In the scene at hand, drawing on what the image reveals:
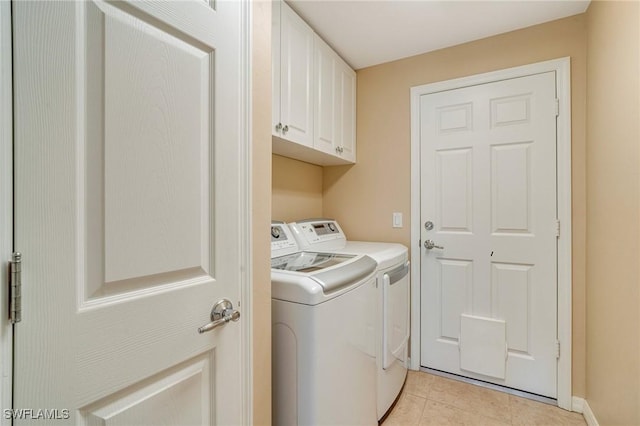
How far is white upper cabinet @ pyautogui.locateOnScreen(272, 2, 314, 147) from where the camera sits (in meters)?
1.68

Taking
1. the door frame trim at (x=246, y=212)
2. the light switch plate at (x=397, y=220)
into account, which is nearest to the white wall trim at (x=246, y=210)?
the door frame trim at (x=246, y=212)

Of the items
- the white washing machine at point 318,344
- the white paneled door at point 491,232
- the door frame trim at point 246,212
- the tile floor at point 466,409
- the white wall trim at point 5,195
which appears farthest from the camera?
the white paneled door at point 491,232

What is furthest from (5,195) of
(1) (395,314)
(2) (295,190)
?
(2) (295,190)

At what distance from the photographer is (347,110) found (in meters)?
2.44

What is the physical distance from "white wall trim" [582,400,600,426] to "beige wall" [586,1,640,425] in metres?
0.04

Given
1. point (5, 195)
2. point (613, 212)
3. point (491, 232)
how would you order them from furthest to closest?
point (491, 232) → point (613, 212) → point (5, 195)

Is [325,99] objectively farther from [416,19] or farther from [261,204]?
[261,204]

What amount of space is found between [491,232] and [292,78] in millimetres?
1665

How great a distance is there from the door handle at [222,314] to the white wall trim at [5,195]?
39cm

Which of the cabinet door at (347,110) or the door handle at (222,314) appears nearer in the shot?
the door handle at (222,314)

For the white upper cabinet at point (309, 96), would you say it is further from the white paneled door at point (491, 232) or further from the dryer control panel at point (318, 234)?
the white paneled door at point (491, 232)

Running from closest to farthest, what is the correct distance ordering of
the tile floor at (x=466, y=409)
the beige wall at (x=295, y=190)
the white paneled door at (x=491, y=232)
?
1. the tile floor at (x=466, y=409)
2. the white paneled door at (x=491, y=232)
3. the beige wall at (x=295, y=190)

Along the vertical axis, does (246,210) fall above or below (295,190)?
below

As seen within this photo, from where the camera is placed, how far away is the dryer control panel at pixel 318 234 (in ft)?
6.58
